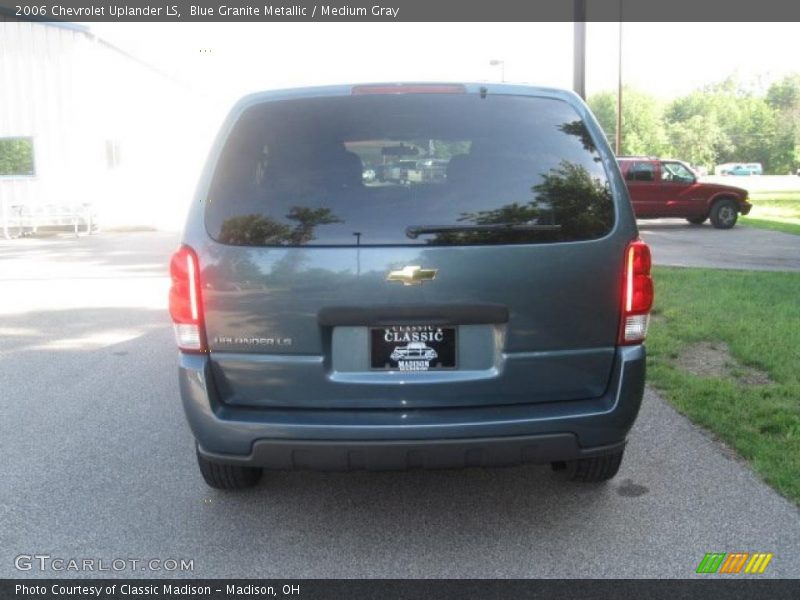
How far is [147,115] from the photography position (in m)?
26.7

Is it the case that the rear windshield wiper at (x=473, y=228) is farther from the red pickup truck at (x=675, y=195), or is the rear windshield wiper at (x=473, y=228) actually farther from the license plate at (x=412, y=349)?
the red pickup truck at (x=675, y=195)

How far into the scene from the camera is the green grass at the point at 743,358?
4.71 m

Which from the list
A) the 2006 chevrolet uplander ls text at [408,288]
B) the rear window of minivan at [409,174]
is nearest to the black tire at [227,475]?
the 2006 chevrolet uplander ls text at [408,288]

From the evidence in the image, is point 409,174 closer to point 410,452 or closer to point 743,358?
point 410,452

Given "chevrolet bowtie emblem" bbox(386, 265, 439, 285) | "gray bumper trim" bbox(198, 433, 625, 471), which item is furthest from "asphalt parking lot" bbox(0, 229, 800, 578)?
"chevrolet bowtie emblem" bbox(386, 265, 439, 285)

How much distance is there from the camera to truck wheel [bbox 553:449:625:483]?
13.3 ft

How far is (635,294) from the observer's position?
3492mm

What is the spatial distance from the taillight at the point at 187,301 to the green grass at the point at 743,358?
9.01 ft

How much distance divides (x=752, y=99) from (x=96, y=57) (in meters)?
130

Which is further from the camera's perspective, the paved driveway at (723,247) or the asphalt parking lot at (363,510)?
the paved driveway at (723,247)

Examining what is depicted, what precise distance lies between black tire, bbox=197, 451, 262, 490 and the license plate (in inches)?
42.4

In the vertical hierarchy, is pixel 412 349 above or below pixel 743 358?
above

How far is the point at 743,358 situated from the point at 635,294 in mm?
3633
